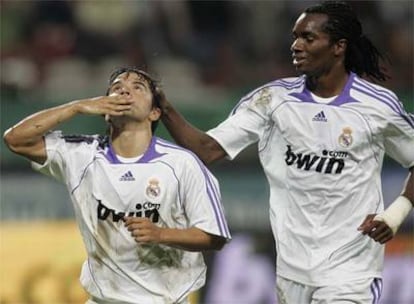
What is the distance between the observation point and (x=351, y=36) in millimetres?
7855

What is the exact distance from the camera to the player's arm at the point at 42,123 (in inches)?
285

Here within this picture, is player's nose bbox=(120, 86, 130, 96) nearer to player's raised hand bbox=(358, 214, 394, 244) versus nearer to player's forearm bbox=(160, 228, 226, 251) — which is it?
player's forearm bbox=(160, 228, 226, 251)

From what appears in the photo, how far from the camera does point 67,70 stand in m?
14.7

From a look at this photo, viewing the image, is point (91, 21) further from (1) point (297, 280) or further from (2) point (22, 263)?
(1) point (297, 280)

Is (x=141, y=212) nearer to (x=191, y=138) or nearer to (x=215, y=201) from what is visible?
(x=215, y=201)

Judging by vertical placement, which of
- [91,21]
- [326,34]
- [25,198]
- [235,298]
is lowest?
[235,298]

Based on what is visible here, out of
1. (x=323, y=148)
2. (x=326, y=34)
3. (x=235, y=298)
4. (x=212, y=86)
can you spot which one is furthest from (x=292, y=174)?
(x=212, y=86)

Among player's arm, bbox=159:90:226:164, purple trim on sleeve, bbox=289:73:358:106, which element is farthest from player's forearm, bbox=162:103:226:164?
purple trim on sleeve, bbox=289:73:358:106

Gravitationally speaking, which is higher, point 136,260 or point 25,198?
point 136,260

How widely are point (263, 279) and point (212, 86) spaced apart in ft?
9.82

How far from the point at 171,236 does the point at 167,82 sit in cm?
750

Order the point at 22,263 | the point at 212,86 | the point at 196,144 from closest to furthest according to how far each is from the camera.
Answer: the point at 196,144 → the point at 22,263 → the point at 212,86

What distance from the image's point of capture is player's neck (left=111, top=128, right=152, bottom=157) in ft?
24.2

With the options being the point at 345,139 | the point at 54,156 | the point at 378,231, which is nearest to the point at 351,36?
the point at 345,139
